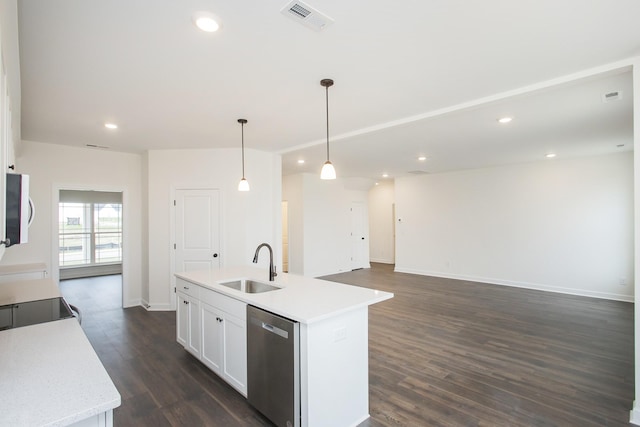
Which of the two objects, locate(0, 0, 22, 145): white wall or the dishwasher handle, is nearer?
locate(0, 0, 22, 145): white wall

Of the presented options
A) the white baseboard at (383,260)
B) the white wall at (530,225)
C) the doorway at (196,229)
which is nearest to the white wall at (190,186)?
the doorway at (196,229)

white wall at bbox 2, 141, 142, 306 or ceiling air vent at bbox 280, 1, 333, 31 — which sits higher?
ceiling air vent at bbox 280, 1, 333, 31

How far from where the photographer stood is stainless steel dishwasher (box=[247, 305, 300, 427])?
2.04m

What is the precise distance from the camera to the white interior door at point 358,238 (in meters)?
9.23

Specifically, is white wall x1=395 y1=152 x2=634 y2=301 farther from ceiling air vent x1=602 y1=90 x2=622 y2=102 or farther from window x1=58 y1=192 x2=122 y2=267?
window x1=58 y1=192 x2=122 y2=267

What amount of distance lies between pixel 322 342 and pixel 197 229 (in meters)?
3.78

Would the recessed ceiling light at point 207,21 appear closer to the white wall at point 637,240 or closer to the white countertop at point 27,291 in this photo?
the white countertop at point 27,291

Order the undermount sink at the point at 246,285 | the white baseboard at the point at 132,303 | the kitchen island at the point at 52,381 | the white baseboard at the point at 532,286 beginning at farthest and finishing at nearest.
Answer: the white baseboard at the point at 532,286 < the white baseboard at the point at 132,303 < the undermount sink at the point at 246,285 < the kitchen island at the point at 52,381

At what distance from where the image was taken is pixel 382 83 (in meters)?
2.78

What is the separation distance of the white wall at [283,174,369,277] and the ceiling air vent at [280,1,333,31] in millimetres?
5898

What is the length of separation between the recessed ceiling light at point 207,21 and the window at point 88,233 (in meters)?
8.76

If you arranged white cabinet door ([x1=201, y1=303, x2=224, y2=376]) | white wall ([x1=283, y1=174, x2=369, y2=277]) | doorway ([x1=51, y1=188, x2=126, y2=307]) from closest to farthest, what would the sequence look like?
white cabinet door ([x1=201, y1=303, x2=224, y2=376]) < white wall ([x1=283, y1=174, x2=369, y2=277]) < doorway ([x1=51, y1=188, x2=126, y2=307])

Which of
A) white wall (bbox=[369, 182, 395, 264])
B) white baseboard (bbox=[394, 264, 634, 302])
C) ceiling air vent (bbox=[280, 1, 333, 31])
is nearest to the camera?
ceiling air vent (bbox=[280, 1, 333, 31])

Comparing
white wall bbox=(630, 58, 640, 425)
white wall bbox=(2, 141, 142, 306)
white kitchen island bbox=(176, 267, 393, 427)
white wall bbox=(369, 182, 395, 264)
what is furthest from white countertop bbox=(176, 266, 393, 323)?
white wall bbox=(369, 182, 395, 264)
